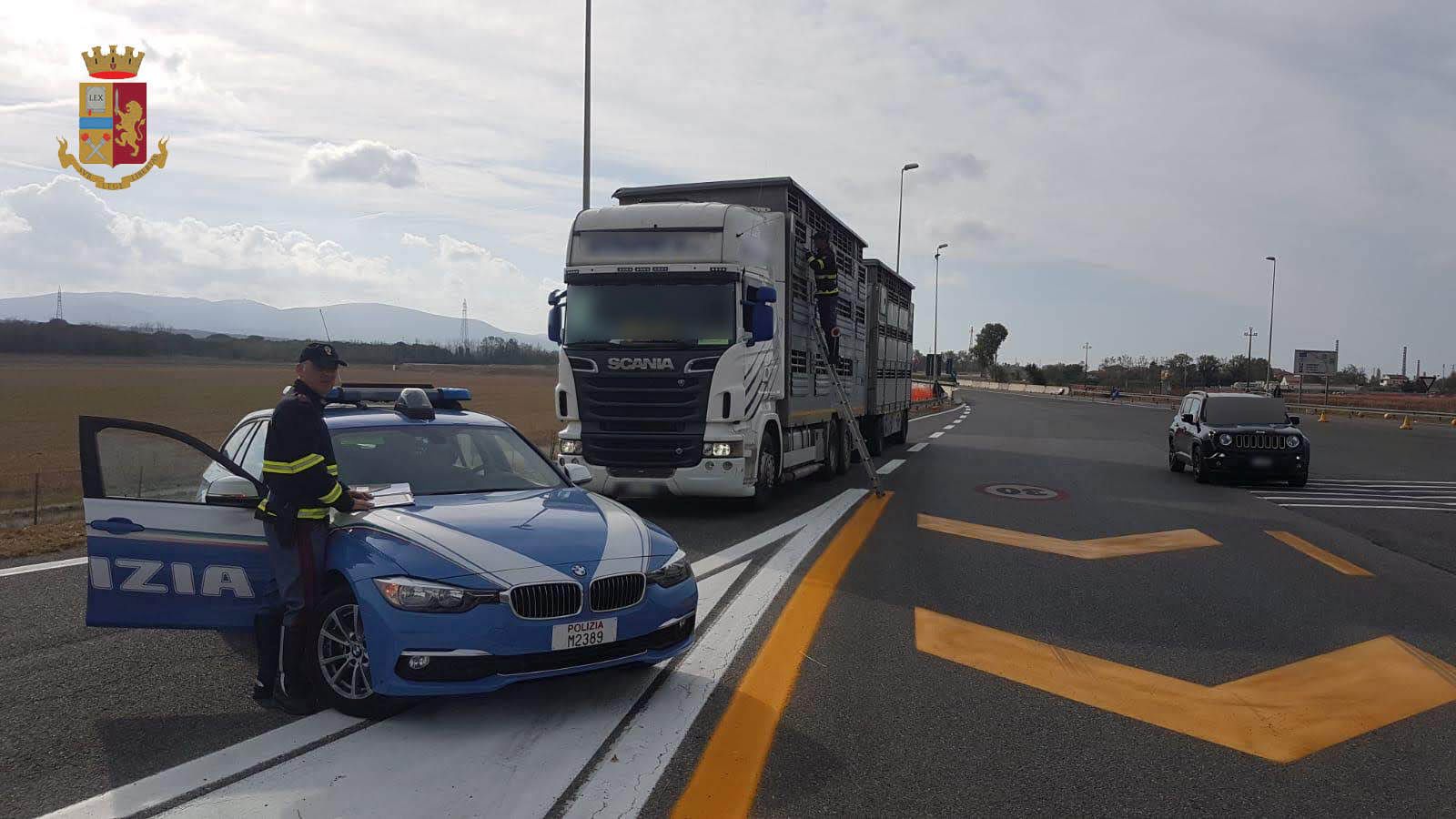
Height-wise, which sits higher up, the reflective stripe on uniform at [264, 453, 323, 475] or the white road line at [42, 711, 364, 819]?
the reflective stripe on uniform at [264, 453, 323, 475]

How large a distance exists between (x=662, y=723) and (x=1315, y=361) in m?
97.2

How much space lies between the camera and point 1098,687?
5.16m

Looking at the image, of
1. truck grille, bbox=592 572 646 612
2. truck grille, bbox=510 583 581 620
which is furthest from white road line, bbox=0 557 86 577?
truck grille, bbox=592 572 646 612

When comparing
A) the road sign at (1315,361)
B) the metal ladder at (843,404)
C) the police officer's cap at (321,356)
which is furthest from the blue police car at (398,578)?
the road sign at (1315,361)

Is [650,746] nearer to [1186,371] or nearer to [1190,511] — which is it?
[1190,511]

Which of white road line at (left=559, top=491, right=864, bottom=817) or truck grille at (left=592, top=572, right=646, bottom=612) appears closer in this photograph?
white road line at (left=559, top=491, right=864, bottom=817)

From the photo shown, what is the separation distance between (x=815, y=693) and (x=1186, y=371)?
5511 inches

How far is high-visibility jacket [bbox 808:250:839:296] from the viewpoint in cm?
1352

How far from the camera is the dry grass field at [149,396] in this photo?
23922 mm

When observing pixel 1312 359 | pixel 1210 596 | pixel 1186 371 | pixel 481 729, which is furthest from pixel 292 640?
pixel 1186 371

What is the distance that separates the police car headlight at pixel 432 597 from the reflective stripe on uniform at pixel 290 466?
752 mm

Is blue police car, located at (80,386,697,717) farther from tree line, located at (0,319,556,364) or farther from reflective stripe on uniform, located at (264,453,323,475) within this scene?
tree line, located at (0,319,556,364)

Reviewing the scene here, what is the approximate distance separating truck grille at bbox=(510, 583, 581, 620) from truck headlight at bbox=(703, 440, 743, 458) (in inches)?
260

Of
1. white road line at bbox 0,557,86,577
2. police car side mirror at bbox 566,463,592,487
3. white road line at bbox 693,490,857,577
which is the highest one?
police car side mirror at bbox 566,463,592,487
